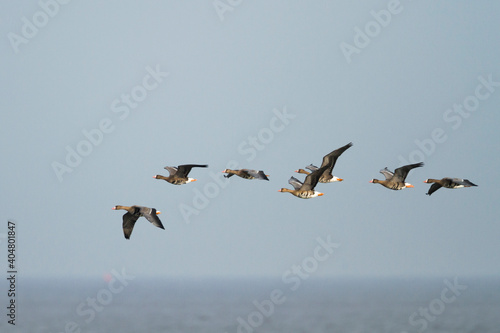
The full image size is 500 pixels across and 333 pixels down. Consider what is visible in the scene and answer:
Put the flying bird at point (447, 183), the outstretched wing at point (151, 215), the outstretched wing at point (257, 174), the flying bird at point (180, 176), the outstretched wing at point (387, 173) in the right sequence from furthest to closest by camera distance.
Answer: the flying bird at point (180, 176)
the outstretched wing at point (257, 174)
the outstretched wing at point (387, 173)
the flying bird at point (447, 183)
the outstretched wing at point (151, 215)

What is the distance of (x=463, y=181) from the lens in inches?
2331

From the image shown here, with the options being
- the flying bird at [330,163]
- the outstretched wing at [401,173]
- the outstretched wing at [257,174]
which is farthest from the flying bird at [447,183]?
the outstretched wing at [257,174]

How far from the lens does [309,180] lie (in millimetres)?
56656

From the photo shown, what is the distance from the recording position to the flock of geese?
53469 millimetres

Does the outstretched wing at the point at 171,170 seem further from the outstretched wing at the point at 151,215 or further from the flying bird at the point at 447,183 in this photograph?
the flying bird at the point at 447,183

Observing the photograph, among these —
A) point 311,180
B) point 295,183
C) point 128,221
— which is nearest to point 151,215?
point 128,221

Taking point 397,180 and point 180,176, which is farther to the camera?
point 180,176

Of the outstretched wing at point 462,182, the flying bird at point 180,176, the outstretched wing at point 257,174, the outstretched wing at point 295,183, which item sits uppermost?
the flying bird at point 180,176

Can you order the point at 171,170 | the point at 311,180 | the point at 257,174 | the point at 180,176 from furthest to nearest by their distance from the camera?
the point at 171,170 → the point at 257,174 → the point at 180,176 → the point at 311,180

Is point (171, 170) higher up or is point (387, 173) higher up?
point (171, 170)

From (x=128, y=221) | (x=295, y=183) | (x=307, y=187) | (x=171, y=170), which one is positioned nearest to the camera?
(x=128, y=221)

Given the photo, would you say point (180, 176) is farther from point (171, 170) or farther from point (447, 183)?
point (447, 183)

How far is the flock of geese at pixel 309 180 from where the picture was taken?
53.5 m

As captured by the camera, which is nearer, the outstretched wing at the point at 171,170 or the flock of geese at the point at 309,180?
the flock of geese at the point at 309,180
